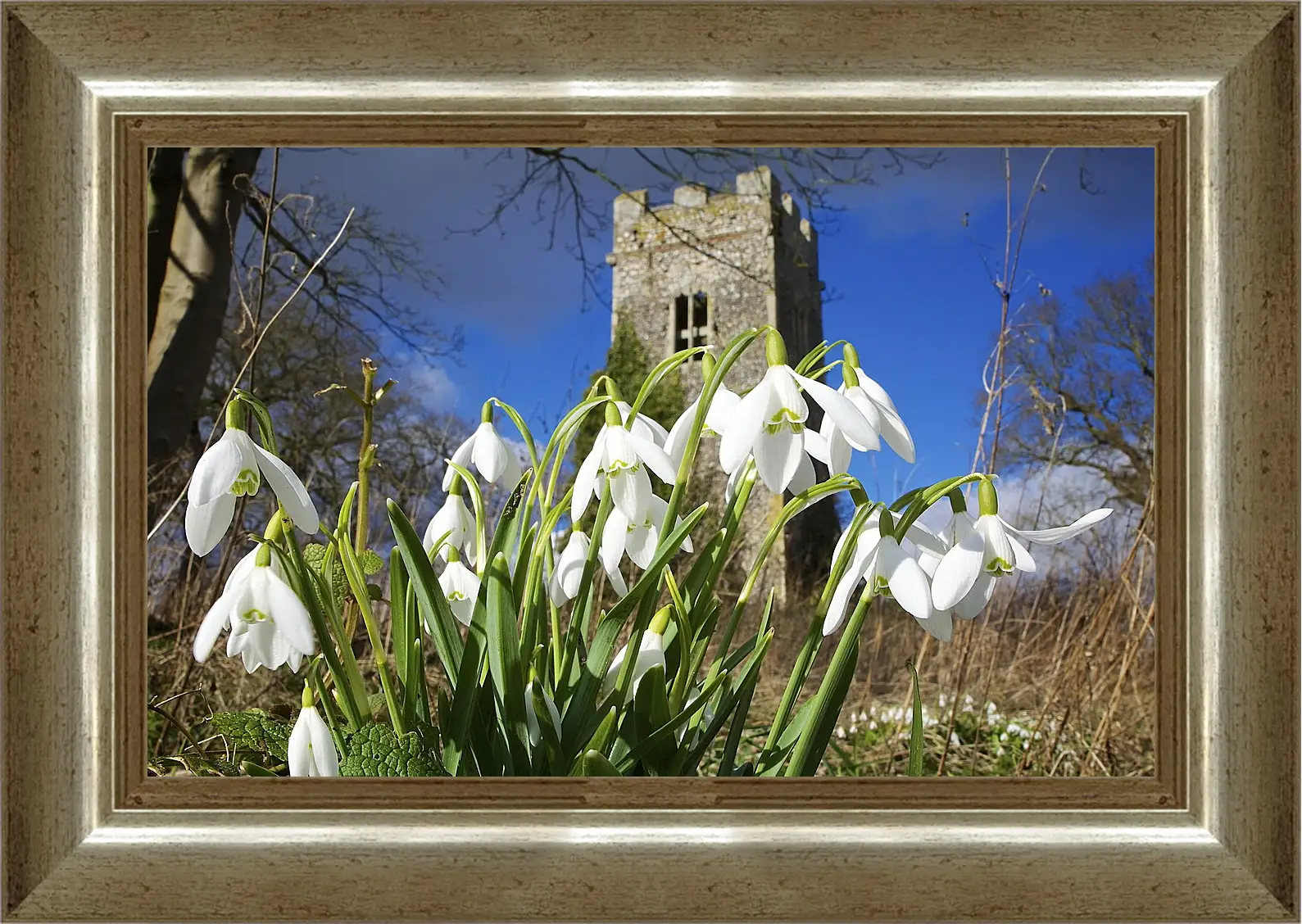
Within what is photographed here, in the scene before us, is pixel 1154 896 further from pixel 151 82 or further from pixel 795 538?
pixel 151 82

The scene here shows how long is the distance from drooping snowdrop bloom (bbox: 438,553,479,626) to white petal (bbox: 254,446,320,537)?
0.64ft

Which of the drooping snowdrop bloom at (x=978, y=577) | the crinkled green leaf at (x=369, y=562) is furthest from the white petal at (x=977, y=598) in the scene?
the crinkled green leaf at (x=369, y=562)

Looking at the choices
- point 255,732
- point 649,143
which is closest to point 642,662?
point 255,732

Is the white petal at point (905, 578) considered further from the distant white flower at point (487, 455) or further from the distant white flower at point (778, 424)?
the distant white flower at point (487, 455)

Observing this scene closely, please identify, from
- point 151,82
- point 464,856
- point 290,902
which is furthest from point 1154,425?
point 151,82

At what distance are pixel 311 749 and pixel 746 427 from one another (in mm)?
574

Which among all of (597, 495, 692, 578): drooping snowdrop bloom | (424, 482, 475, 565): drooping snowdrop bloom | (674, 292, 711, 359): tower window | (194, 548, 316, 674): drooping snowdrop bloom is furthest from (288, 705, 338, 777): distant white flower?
Answer: (674, 292, 711, 359): tower window

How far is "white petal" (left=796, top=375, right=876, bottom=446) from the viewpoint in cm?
78

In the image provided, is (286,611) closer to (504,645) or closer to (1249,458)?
(504,645)

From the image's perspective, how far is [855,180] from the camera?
1248mm

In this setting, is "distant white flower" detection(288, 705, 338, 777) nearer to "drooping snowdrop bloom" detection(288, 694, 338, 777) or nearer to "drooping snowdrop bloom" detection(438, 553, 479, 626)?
"drooping snowdrop bloom" detection(288, 694, 338, 777)

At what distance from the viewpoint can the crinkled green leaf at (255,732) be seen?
37.6 inches

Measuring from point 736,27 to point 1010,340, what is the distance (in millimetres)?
639

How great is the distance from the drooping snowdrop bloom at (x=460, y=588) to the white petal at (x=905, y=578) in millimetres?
473
